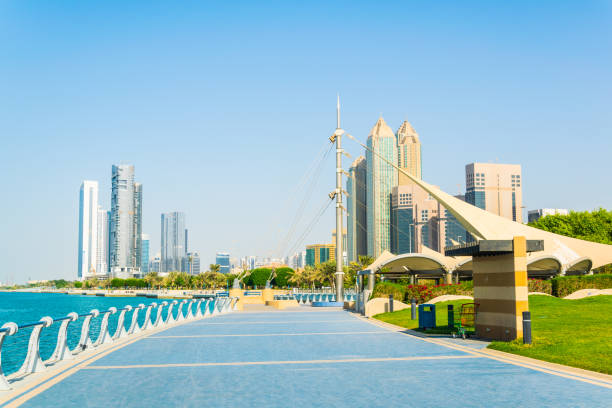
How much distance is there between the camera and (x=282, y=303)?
50062 mm

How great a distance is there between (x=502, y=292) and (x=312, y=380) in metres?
8.14

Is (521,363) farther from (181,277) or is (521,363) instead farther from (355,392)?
(181,277)

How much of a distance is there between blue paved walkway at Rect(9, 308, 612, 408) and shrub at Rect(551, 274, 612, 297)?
22607 mm

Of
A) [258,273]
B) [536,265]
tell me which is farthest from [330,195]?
[258,273]

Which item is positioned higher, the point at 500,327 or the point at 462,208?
the point at 462,208

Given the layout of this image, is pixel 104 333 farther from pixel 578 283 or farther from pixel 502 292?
pixel 578 283

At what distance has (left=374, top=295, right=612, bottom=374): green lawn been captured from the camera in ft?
41.4

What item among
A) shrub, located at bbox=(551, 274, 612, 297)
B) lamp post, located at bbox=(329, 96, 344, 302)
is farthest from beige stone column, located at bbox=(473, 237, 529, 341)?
lamp post, located at bbox=(329, 96, 344, 302)

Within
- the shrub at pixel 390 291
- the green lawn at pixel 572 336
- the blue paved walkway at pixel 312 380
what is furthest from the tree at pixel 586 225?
the blue paved walkway at pixel 312 380

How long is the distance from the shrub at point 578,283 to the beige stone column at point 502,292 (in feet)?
65.5

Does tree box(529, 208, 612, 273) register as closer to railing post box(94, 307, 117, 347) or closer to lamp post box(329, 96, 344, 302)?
lamp post box(329, 96, 344, 302)

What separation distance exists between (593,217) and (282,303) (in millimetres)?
43255

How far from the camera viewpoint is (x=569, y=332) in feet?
55.8

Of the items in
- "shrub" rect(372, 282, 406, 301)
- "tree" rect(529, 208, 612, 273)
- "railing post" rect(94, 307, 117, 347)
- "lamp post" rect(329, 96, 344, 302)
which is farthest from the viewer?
"tree" rect(529, 208, 612, 273)
